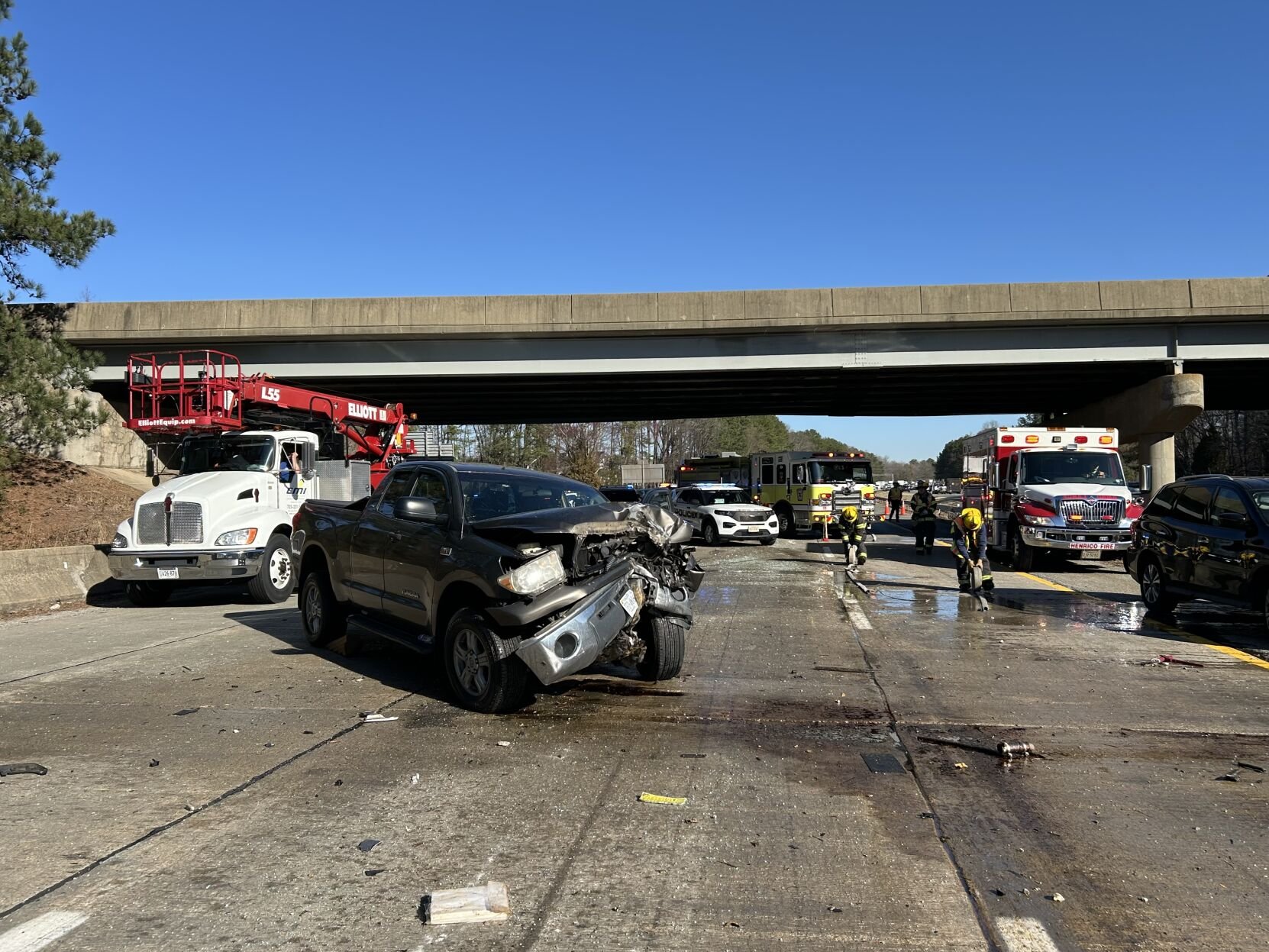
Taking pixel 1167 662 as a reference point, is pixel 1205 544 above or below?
above

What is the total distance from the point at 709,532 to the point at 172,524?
1517 centimetres

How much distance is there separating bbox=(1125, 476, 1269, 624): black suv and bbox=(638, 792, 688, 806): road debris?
7.90m

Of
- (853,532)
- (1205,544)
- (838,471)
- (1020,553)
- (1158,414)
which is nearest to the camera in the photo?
(1205,544)

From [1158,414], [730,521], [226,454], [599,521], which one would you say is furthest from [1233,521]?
[1158,414]

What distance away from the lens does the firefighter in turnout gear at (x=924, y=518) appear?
21359 millimetres

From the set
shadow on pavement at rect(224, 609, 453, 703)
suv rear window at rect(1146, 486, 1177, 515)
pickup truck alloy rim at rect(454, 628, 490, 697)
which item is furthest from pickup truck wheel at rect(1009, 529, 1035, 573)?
pickup truck alloy rim at rect(454, 628, 490, 697)

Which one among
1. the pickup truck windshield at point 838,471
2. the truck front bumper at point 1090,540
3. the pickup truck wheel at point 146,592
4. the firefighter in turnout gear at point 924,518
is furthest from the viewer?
the pickup truck windshield at point 838,471

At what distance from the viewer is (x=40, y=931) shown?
330 centimetres

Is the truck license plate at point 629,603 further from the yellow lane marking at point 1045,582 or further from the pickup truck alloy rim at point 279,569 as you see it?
the yellow lane marking at point 1045,582

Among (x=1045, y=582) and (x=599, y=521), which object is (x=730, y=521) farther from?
(x=599, y=521)

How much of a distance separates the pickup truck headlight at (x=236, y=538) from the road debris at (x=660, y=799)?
31.6ft

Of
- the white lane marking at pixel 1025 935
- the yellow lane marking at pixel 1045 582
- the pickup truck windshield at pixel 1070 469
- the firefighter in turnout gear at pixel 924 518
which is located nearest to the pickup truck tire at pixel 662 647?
the white lane marking at pixel 1025 935

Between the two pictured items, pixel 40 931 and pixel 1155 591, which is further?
pixel 1155 591

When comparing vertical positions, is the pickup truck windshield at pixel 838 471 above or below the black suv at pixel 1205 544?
above
